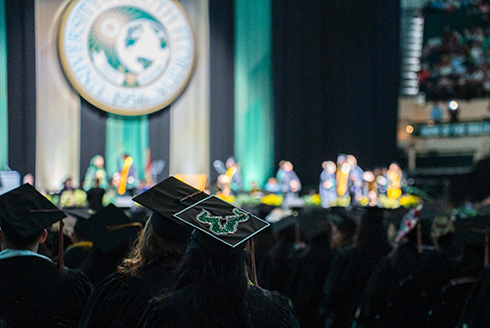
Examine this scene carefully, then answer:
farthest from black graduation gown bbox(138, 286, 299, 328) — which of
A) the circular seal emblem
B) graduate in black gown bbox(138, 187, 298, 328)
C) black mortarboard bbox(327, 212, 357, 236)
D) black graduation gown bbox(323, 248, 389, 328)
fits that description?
the circular seal emblem

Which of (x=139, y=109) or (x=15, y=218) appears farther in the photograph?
(x=139, y=109)

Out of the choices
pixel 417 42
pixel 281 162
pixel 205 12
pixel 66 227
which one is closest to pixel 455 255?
pixel 66 227

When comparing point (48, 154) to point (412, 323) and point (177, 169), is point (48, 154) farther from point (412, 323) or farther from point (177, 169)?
point (412, 323)

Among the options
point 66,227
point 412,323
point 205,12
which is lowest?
point 412,323

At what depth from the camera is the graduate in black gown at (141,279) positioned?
7.22 feet

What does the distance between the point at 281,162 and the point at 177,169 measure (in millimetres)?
3053

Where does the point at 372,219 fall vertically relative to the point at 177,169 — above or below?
above

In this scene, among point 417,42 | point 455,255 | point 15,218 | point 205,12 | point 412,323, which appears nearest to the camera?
point 15,218

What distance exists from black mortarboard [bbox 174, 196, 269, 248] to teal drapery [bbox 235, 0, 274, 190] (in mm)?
17500

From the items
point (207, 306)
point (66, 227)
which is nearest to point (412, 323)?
point (66, 227)

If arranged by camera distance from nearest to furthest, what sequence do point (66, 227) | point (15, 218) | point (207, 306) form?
point (207, 306)
point (15, 218)
point (66, 227)

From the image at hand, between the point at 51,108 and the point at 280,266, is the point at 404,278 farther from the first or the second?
the point at 51,108

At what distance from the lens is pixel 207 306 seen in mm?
1716

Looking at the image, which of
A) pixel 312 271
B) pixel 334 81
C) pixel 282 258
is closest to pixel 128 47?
pixel 334 81
